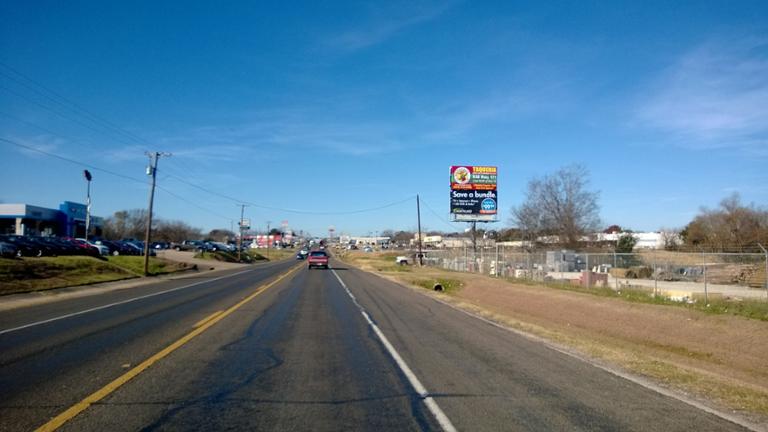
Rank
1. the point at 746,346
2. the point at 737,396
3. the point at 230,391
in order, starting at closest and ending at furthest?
the point at 230,391, the point at 737,396, the point at 746,346

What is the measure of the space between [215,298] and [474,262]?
32.7 m

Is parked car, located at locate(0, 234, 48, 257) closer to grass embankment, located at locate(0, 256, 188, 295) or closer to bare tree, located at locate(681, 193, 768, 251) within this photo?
grass embankment, located at locate(0, 256, 188, 295)

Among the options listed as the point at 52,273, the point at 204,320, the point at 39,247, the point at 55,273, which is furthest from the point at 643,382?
the point at 39,247

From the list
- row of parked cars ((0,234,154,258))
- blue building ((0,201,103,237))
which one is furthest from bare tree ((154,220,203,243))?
row of parked cars ((0,234,154,258))

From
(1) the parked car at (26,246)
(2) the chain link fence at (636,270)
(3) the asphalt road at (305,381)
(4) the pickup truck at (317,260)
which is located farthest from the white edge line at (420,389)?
(4) the pickup truck at (317,260)

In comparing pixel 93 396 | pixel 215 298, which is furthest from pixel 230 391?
pixel 215 298

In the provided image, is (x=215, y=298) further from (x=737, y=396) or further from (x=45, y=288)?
(x=737, y=396)

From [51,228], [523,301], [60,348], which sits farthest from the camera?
[51,228]

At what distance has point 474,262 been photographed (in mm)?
52406

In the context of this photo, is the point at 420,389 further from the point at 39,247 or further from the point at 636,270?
the point at 39,247

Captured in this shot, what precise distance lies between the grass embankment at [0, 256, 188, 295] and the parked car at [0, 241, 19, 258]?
15.6 ft

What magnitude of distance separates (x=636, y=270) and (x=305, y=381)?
44.0 m

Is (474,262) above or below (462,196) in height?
below

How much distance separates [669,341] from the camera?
1634 centimetres
